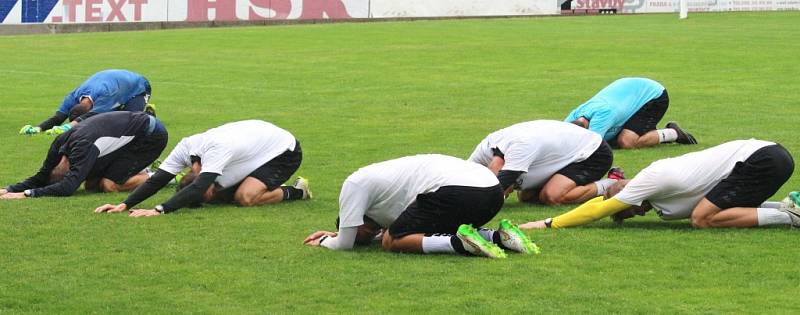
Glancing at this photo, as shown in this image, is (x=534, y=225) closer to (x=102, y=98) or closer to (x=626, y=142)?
(x=626, y=142)

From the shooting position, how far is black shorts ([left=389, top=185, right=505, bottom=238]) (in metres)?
10.2

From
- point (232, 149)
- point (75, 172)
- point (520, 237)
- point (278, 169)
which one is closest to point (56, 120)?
point (75, 172)

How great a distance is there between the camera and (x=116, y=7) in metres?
51.2

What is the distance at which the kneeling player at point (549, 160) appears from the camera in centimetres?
1271

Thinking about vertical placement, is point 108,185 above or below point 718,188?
below

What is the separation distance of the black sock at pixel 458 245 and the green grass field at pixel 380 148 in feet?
0.41

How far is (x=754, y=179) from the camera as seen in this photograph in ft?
36.7

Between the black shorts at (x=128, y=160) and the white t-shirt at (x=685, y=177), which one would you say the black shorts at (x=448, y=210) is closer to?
the white t-shirt at (x=685, y=177)

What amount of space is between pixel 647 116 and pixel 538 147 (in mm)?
5585

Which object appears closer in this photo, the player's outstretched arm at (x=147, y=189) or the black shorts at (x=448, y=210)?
the black shorts at (x=448, y=210)

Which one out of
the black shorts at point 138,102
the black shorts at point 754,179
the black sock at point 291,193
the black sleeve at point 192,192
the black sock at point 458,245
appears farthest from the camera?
the black shorts at point 138,102

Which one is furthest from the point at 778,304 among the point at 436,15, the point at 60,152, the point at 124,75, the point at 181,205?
the point at 436,15

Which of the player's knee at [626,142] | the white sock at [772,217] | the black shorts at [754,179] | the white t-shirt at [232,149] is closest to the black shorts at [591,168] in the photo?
the black shorts at [754,179]

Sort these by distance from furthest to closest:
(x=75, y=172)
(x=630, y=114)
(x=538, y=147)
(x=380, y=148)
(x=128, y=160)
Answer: (x=380, y=148)
(x=630, y=114)
(x=128, y=160)
(x=75, y=172)
(x=538, y=147)
